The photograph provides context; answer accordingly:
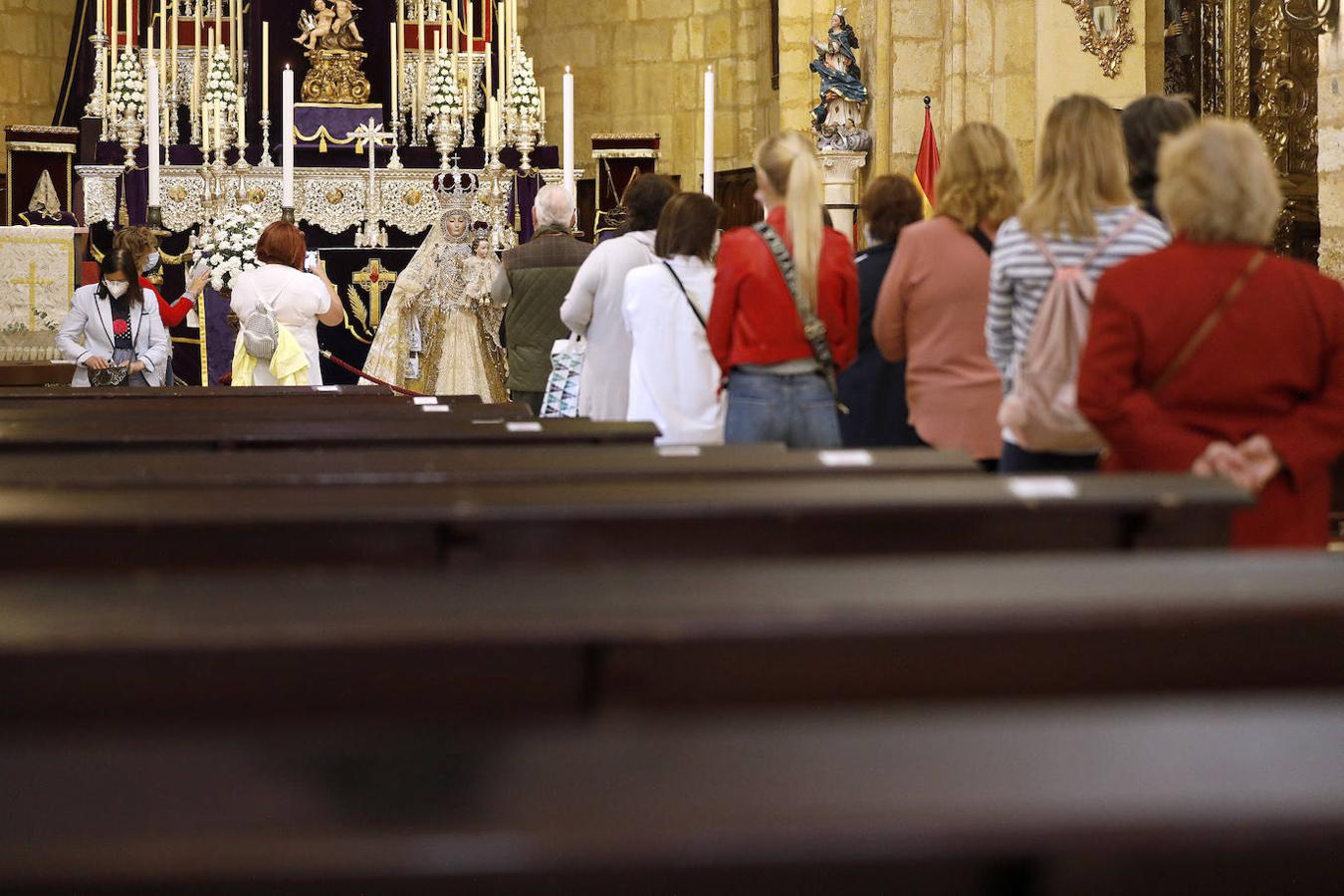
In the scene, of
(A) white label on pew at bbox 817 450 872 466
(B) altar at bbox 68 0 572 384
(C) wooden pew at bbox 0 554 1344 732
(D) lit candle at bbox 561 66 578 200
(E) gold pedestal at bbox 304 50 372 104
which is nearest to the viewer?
(C) wooden pew at bbox 0 554 1344 732

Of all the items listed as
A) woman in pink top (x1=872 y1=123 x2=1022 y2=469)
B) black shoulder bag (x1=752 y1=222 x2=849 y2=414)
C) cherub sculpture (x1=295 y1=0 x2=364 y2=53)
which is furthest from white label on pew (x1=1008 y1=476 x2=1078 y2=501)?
cherub sculpture (x1=295 y1=0 x2=364 y2=53)

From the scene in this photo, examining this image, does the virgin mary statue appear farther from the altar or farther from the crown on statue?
the crown on statue

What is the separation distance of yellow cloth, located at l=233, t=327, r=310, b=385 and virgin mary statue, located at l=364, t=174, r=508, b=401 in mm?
1790

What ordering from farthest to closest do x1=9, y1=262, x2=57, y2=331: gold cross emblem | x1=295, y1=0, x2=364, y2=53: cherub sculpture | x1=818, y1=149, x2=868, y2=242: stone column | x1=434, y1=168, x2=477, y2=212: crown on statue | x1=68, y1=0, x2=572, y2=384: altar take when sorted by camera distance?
x1=295, y1=0, x2=364, y2=53: cherub sculpture → x1=818, y1=149, x2=868, y2=242: stone column → x1=434, y1=168, x2=477, y2=212: crown on statue → x1=68, y1=0, x2=572, y2=384: altar → x1=9, y1=262, x2=57, y2=331: gold cross emblem

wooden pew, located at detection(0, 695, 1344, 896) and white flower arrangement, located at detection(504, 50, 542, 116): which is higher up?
white flower arrangement, located at detection(504, 50, 542, 116)

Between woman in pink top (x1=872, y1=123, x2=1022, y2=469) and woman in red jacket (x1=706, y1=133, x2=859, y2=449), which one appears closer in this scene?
woman in pink top (x1=872, y1=123, x2=1022, y2=469)

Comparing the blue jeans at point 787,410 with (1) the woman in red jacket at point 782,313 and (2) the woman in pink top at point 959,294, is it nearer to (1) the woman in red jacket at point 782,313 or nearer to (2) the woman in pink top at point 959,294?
(1) the woman in red jacket at point 782,313

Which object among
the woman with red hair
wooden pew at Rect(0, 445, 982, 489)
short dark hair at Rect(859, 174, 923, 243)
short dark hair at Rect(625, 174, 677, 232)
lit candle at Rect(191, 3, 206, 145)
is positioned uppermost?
lit candle at Rect(191, 3, 206, 145)

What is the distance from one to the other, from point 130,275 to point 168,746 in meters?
7.22

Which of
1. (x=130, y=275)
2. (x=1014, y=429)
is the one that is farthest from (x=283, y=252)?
(x=1014, y=429)

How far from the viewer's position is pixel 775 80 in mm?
16125

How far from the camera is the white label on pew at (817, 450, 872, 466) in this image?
11.7ft

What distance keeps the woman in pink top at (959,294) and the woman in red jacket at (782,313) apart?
1.06ft

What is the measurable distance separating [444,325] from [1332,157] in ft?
15.4
